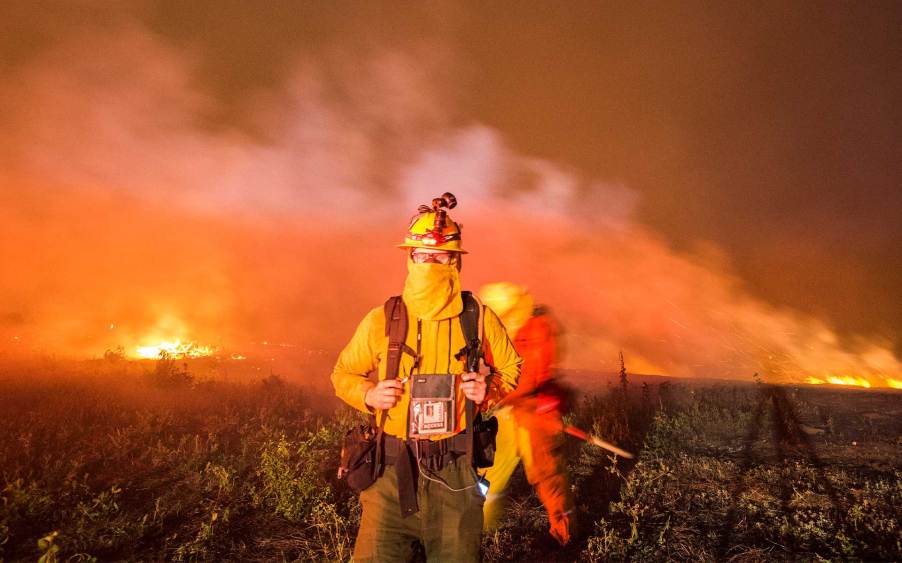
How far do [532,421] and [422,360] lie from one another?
10.6ft

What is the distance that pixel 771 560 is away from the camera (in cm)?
436

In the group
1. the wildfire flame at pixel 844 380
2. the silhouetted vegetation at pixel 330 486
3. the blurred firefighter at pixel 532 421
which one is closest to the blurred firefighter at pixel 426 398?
the silhouetted vegetation at pixel 330 486

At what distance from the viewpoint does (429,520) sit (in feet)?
8.43

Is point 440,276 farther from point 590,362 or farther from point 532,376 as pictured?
point 590,362

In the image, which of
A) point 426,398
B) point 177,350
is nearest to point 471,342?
point 426,398

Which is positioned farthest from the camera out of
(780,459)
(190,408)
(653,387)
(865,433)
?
(653,387)

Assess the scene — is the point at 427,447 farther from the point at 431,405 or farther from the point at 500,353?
the point at 500,353

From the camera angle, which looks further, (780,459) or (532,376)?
(780,459)

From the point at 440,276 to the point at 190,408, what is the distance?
→ 9805 millimetres

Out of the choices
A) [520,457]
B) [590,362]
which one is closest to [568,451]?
[520,457]

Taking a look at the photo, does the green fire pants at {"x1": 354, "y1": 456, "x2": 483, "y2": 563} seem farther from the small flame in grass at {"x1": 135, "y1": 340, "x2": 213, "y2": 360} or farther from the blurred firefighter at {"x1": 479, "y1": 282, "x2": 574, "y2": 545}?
the small flame in grass at {"x1": 135, "y1": 340, "x2": 213, "y2": 360}

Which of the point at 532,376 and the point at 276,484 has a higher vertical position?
the point at 532,376

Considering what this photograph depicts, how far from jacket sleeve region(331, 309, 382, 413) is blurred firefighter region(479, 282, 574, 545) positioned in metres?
2.93

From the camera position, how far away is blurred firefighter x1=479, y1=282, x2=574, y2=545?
5.12m
